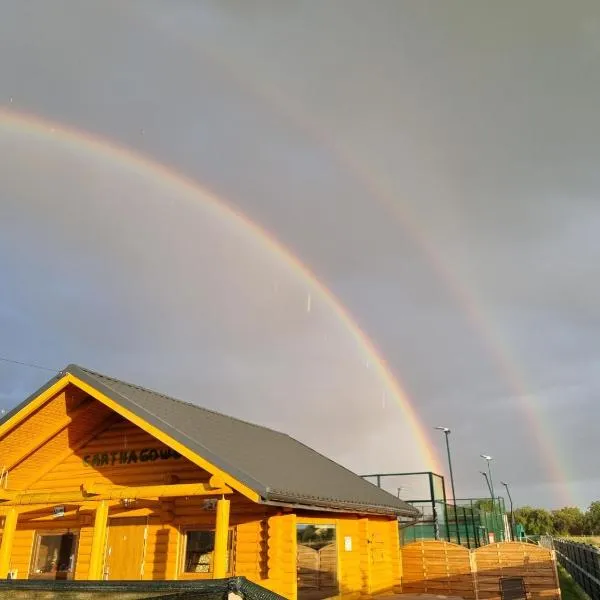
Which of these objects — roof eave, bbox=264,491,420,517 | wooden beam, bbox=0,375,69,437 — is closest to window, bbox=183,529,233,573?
roof eave, bbox=264,491,420,517

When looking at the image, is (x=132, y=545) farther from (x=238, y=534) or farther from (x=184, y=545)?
(x=238, y=534)

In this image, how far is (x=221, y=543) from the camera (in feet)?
34.6

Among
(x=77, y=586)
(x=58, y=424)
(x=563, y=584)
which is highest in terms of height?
(x=58, y=424)

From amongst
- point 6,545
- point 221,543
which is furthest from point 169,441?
point 6,545

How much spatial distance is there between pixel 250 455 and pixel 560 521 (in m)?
116

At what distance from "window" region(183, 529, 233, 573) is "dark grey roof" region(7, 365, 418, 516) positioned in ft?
7.19

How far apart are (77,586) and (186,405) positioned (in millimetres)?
12076

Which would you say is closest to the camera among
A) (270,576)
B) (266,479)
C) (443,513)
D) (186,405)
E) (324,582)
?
(266,479)

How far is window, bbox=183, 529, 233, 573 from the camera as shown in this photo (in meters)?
13.6

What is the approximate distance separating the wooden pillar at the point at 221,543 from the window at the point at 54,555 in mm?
6488

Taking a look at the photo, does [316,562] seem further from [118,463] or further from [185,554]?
[118,463]

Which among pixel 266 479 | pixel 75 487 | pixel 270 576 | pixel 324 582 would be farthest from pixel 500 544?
pixel 75 487

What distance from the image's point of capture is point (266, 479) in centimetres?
1138

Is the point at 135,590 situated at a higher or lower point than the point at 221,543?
lower
